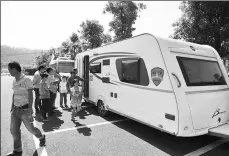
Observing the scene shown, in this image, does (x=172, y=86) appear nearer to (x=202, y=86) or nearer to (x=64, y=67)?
(x=202, y=86)

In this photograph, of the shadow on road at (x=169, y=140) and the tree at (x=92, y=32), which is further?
the tree at (x=92, y=32)

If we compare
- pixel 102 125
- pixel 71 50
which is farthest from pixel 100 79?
pixel 71 50

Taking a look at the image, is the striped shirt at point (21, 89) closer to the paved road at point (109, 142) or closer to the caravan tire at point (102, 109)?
the paved road at point (109, 142)

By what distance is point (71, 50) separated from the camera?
1162 inches

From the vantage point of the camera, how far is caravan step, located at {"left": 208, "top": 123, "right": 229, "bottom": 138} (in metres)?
3.33

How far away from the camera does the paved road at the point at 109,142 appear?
140 inches

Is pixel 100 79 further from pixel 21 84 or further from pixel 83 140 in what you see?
pixel 21 84

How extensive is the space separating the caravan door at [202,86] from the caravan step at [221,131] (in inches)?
3.9

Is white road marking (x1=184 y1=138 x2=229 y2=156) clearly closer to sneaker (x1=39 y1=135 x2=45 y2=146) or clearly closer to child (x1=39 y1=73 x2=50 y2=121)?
sneaker (x1=39 y1=135 x2=45 y2=146)

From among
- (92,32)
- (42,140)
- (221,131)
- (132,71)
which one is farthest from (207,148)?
(92,32)

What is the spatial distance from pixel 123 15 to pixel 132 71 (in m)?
15.2

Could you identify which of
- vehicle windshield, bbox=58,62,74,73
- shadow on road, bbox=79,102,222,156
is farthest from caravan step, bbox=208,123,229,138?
vehicle windshield, bbox=58,62,74,73

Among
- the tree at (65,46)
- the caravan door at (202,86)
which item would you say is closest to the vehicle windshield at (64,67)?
the caravan door at (202,86)

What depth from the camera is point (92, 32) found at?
2242cm
